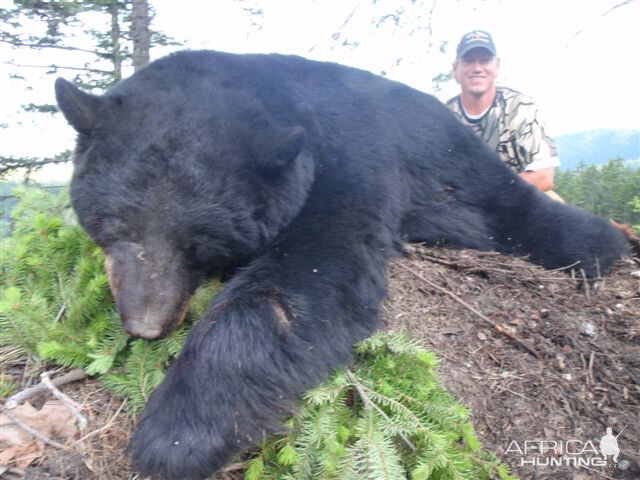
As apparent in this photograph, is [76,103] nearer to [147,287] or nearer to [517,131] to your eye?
[147,287]

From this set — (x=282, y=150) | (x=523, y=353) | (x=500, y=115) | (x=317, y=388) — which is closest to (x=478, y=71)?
(x=500, y=115)

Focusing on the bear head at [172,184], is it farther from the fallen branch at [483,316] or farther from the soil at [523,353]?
the fallen branch at [483,316]

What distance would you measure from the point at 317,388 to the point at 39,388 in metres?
0.88

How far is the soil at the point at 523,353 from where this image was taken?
2188 mm

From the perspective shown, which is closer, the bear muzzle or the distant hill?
the bear muzzle

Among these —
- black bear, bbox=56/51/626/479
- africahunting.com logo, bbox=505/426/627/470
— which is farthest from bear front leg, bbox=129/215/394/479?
africahunting.com logo, bbox=505/426/627/470

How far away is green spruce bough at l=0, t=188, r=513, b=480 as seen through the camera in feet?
5.27

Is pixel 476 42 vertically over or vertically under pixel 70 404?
over

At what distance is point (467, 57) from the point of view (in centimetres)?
485

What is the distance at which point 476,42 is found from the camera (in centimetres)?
481

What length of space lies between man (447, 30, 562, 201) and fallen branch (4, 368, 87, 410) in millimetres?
3729

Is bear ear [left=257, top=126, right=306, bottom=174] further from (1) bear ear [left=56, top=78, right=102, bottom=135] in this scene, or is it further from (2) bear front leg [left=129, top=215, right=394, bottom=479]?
(1) bear ear [left=56, top=78, right=102, bottom=135]

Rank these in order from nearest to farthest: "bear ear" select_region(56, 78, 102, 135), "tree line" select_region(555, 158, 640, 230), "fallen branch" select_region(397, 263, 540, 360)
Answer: "bear ear" select_region(56, 78, 102, 135) → "fallen branch" select_region(397, 263, 540, 360) → "tree line" select_region(555, 158, 640, 230)

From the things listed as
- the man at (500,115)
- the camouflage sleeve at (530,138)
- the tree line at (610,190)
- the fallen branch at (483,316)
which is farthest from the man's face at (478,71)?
the fallen branch at (483,316)
